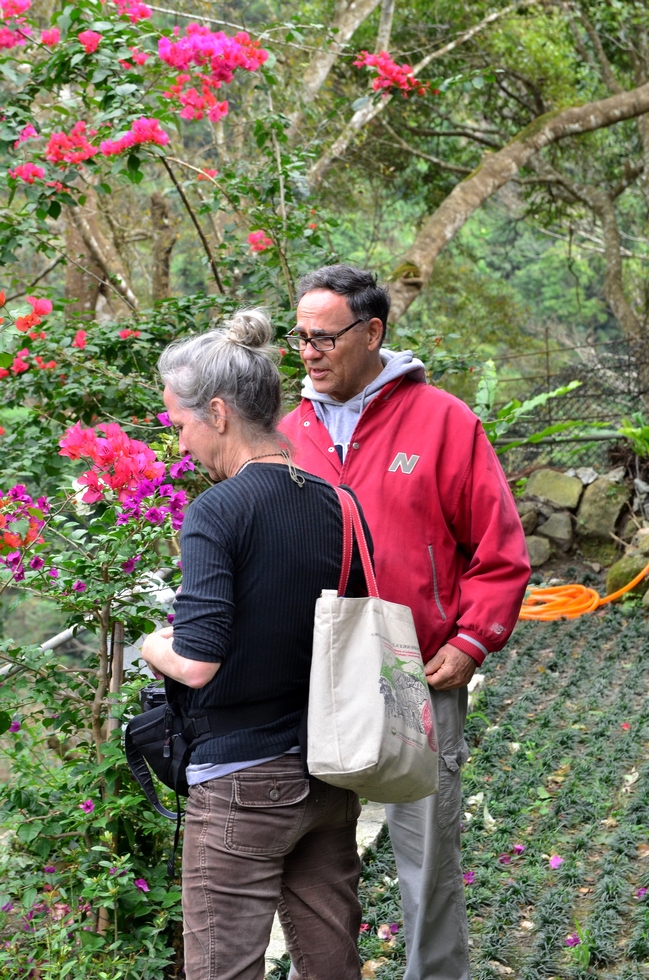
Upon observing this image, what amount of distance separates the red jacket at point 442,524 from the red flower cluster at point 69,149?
7.29ft

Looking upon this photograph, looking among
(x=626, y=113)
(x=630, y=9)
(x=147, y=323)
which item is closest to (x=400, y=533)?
(x=147, y=323)

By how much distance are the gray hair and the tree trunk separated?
17.8 feet

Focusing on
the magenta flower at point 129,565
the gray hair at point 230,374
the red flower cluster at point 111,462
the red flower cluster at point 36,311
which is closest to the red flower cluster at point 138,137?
the red flower cluster at point 36,311

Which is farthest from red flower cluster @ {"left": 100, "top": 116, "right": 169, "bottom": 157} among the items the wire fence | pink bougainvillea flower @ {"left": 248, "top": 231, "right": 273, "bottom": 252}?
the wire fence

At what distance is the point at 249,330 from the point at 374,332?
0.66m

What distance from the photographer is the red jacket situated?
2.19m

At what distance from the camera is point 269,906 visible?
166 centimetres

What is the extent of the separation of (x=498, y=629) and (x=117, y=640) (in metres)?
1.03

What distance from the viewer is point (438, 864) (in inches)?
89.4

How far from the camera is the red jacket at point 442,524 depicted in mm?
2193

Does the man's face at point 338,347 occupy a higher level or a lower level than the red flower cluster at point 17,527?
higher

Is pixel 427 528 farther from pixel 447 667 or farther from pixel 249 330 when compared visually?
pixel 249 330

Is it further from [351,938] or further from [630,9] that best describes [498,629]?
[630,9]

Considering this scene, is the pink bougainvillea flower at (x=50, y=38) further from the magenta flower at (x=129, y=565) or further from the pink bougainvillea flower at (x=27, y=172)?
the magenta flower at (x=129, y=565)
